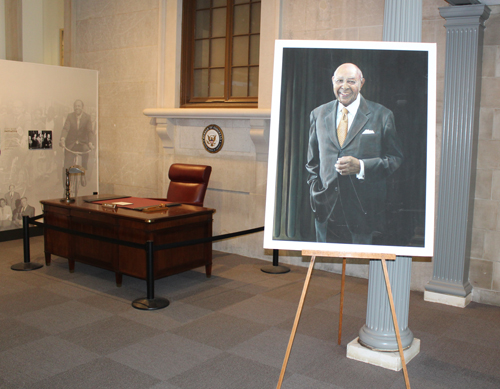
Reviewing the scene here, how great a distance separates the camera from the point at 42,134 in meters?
6.84

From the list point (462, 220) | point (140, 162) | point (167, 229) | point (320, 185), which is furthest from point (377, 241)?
point (140, 162)

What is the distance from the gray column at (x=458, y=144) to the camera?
446cm

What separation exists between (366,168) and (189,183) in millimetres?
3488

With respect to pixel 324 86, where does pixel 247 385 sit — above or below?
below

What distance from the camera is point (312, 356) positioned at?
350 cm

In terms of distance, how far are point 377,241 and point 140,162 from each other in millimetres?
5077

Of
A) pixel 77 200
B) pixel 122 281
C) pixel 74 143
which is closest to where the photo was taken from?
pixel 122 281

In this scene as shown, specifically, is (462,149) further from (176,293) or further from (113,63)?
(113,63)

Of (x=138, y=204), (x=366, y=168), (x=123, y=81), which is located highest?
(x=123, y=81)

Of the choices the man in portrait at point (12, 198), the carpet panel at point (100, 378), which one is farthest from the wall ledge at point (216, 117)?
the carpet panel at point (100, 378)

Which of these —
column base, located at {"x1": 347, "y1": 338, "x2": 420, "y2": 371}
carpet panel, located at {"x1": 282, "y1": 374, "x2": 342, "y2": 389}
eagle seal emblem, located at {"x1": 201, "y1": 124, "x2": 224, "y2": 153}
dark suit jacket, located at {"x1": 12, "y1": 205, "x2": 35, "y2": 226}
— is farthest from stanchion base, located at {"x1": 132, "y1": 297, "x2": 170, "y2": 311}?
dark suit jacket, located at {"x1": 12, "y1": 205, "x2": 35, "y2": 226}

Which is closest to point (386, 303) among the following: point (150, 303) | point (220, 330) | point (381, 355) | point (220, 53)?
point (381, 355)

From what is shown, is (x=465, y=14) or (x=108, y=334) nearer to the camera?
(x=108, y=334)

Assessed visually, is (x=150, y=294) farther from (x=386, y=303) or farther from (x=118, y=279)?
(x=386, y=303)
